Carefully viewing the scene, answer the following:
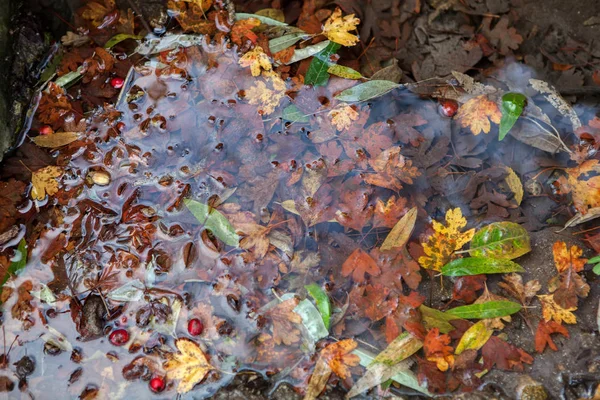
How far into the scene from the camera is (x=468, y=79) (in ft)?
8.78

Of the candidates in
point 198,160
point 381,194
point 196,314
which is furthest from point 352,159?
point 196,314

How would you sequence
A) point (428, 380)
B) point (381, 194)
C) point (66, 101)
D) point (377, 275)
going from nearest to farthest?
point (428, 380)
point (377, 275)
point (381, 194)
point (66, 101)

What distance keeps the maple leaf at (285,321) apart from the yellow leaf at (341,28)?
1.48 metres

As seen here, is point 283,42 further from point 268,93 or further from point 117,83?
point 117,83

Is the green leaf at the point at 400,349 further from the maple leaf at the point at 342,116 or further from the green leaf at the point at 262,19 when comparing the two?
the green leaf at the point at 262,19

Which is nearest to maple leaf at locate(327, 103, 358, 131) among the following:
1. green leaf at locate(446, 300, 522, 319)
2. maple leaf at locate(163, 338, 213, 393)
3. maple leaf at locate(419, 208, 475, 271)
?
maple leaf at locate(419, 208, 475, 271)

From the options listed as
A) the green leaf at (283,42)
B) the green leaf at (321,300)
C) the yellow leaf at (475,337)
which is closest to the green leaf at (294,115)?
the green leaf at (283,42)

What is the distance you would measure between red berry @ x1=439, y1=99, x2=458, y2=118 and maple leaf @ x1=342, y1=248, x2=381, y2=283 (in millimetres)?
932

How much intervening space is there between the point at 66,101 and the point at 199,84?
2.43 ft

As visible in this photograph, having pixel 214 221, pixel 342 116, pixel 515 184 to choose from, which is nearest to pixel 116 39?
pixel 214 221

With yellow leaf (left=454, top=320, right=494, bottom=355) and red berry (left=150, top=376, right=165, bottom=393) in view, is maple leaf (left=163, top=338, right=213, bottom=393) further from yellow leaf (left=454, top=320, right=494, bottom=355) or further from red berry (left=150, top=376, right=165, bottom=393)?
yellow leaf (left=454, top=320, right=494, bottom=355)

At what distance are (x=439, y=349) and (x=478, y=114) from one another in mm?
1275

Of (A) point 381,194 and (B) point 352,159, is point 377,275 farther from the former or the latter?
(B) point 352,159

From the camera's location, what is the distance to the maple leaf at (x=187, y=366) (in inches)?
83.1
